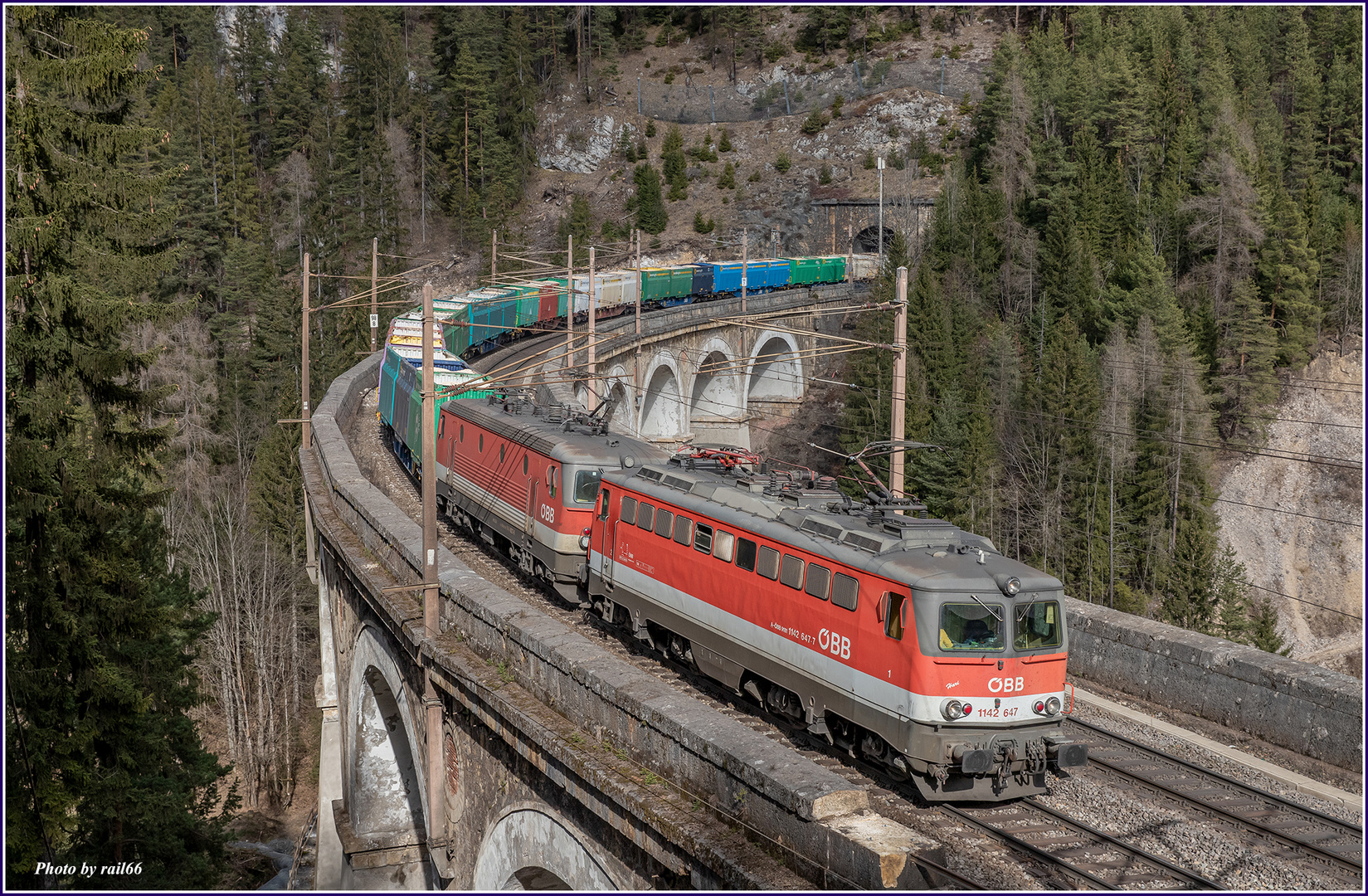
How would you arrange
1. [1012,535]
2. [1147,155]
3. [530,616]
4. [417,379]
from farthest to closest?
[1147,155] → [1012,535] → [417,379] → [530,616]

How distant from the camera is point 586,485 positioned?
65.7ft

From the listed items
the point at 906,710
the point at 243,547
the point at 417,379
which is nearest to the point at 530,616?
the point at 906,710

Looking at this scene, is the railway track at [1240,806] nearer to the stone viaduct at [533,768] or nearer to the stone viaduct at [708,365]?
the stone viaduct at [533,768]

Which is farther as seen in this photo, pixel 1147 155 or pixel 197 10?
pixel 197 10

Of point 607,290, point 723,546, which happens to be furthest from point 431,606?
point 607,290

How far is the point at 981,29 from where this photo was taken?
364ft

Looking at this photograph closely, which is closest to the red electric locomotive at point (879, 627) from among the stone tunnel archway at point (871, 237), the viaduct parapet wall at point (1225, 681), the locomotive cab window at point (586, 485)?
the locomotive cab window at point (586, 485)

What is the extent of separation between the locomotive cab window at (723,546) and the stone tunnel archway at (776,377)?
5649 cm

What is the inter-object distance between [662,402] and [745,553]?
44.2 m

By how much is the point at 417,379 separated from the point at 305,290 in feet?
24.7

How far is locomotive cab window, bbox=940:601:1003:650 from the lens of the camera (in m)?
12.5

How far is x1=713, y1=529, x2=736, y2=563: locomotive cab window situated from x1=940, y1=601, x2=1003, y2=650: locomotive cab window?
377 centimetres

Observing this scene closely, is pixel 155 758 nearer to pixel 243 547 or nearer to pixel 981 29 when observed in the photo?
pixel 243 547

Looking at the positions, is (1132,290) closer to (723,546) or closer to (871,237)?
(871,237)
